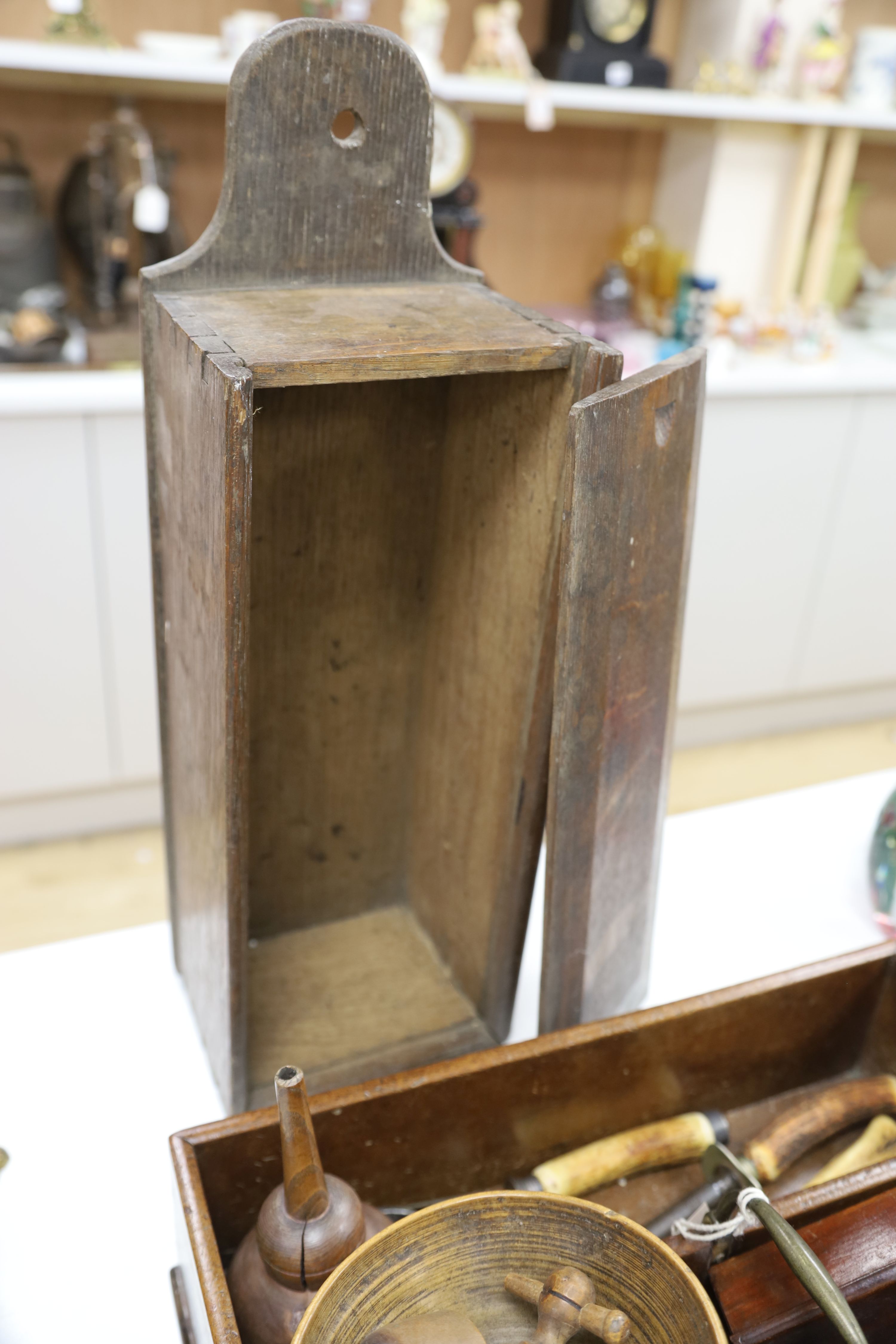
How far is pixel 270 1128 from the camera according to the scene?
0.68 m

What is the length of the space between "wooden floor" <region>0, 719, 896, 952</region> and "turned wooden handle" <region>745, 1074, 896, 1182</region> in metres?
0.99

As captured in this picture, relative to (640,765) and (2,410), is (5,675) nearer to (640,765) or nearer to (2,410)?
(2,410)

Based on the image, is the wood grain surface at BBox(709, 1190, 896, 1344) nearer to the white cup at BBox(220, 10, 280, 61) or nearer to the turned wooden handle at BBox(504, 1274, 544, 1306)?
the turned wooden handle at BBox(504, 1274, 544, 1306)

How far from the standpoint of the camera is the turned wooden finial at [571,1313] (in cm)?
54

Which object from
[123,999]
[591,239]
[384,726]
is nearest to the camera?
[123,999]

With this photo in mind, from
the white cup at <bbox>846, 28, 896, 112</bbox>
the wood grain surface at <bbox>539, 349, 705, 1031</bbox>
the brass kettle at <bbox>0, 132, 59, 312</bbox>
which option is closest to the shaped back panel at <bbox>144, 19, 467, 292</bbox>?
the wood grain surface at <bbox>539, 349, 705, 1031</bbox>

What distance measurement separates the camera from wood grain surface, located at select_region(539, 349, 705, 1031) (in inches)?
27.2

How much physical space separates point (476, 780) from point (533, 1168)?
335 millimetres

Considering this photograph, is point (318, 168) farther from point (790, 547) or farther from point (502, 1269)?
point (790, 547)

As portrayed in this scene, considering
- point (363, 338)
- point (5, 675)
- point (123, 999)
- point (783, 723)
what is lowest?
point (783, 723)

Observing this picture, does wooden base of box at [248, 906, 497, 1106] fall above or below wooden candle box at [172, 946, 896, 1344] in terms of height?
below

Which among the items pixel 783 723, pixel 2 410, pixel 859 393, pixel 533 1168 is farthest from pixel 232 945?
pixel 783 723

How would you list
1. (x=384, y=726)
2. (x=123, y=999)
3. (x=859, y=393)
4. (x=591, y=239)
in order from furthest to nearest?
1. (x=591, y=239)
2. (x=859, y=393)
3. (x=384, y=726)
4. (x=123, y=999)

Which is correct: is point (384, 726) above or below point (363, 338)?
below
